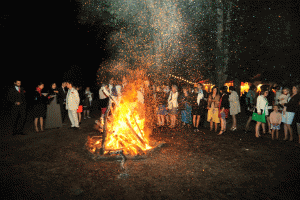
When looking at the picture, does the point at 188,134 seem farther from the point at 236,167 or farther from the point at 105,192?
the point at 105,192

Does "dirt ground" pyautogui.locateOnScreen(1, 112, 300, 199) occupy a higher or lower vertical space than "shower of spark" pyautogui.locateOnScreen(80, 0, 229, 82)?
lower

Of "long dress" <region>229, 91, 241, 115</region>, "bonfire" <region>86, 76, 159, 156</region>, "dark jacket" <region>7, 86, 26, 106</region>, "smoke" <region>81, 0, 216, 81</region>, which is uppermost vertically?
"smoke" <region>81, 0, 216, 81</region>

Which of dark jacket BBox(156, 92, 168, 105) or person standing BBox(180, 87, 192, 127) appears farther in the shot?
dark jacket BBox(156, 92, 168, 105)

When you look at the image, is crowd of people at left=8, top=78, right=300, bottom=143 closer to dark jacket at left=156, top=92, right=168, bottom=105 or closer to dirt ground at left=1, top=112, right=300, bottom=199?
dark jacket at left=156, top=92, right=168, bottom=105

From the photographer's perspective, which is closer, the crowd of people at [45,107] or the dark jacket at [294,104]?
the dark jacket at [294,104]

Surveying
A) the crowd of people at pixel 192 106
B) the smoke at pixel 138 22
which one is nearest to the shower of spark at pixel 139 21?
the smoke at pixel 138 22

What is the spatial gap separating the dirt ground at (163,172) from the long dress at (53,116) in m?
1.93

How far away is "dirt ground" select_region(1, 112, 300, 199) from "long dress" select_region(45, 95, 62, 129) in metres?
1.93

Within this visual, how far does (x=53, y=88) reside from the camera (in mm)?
8484

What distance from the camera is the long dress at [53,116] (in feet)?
26.8

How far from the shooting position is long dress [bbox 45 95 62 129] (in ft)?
26.8

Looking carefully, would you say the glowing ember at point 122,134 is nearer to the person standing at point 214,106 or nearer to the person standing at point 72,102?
the person standing at point 72,102

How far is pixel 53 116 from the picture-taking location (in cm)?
826

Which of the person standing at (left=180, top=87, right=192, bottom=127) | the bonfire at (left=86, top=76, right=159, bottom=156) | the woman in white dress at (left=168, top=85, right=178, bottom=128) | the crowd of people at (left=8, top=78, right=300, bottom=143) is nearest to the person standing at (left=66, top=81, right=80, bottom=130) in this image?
the crowd of people at (left=8, top=78, right=300, bottom=143)
